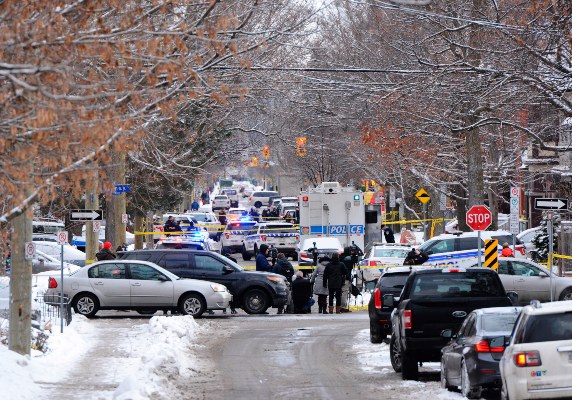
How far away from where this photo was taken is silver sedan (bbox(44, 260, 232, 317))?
2802 cm

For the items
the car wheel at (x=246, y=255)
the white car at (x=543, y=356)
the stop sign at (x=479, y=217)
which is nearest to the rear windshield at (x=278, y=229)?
the car wheel at (x=246, y=255)

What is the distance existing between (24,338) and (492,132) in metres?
31.4

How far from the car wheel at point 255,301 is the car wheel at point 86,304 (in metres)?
4.01

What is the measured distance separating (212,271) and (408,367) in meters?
13.1

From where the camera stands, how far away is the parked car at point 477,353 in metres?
14.3

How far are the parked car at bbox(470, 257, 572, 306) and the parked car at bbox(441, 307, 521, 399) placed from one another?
14.2 metres

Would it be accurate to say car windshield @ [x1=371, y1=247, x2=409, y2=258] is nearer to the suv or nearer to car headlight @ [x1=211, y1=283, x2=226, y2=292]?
the suv

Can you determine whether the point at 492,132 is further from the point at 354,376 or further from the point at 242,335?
the point at 354,376

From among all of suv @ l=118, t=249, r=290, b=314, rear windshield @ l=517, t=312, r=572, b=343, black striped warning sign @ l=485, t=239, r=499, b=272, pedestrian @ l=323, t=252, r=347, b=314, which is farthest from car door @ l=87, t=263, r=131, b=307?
rear windshield @ l=517, t=312, r=572, b=343

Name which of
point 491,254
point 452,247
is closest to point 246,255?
point 452,247

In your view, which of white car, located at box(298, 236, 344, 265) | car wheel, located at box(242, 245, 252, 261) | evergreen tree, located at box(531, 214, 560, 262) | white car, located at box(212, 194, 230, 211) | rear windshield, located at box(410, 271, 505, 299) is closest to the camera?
rear windshield, located at box(410, 271, 505, 299)

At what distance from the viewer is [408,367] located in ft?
57.2

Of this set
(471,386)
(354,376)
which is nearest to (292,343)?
(354,376)

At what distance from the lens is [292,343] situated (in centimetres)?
2322
